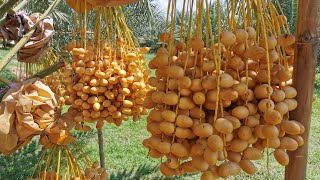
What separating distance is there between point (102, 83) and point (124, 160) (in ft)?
9.39

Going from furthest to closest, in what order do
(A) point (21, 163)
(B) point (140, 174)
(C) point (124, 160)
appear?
(C) point (124, 160), (A) point (21, 163), (B) point (140, 174)

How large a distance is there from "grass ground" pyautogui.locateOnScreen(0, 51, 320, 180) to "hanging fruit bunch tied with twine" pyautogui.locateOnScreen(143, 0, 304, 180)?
273 cm

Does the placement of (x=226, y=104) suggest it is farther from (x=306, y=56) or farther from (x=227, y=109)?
(x=306, y=56)

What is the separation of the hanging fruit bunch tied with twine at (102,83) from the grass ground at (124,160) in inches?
Result: 79.4

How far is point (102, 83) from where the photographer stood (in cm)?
155

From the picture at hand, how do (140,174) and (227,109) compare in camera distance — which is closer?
(227,109)

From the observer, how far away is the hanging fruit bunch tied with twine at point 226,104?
804 mm

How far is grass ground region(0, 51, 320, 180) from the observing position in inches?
147

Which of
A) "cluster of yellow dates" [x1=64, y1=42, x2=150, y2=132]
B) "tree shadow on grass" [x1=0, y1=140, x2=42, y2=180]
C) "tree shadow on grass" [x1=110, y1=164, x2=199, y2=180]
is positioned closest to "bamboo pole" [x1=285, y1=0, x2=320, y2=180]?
"cluster of yellow dates" [x1=64, y1=42, x2=150, y2=132]

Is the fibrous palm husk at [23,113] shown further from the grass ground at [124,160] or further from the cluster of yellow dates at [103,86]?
the grass ground at [124,160]

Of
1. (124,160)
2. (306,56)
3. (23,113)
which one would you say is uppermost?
(306,56)

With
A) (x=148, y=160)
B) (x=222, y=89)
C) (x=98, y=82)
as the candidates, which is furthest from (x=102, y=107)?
A: (x=148, y=160)

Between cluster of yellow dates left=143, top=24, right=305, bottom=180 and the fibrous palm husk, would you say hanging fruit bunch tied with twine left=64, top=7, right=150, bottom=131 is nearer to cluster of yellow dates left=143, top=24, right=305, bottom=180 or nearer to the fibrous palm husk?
the fibrous palm husk

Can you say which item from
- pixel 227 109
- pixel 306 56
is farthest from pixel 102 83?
pixel 306 56
